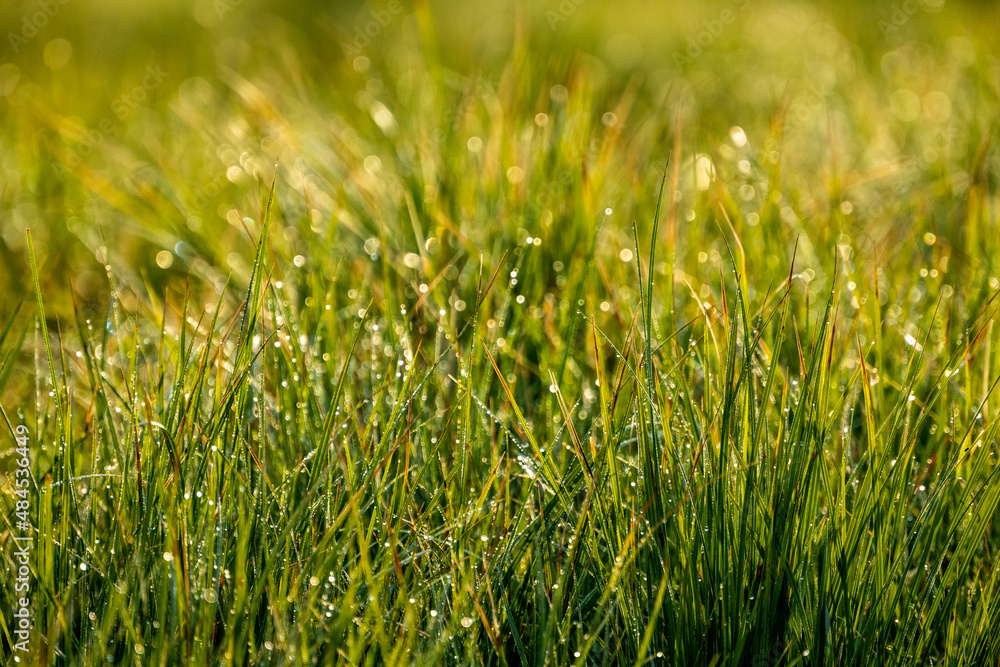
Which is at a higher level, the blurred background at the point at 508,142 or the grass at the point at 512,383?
the blurred background at the point at 508,142

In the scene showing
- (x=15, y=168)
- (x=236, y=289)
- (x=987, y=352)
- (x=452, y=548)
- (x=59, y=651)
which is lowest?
(x=59, y=651)

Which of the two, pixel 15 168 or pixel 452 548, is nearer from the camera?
pixel 452 548

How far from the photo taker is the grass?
90 cm

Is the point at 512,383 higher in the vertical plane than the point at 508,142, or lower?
lower

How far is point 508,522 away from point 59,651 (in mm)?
512

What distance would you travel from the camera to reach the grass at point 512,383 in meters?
0.90

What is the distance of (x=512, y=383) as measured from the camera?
1.30m

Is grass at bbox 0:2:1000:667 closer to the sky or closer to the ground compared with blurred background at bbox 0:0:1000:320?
closer to the ground

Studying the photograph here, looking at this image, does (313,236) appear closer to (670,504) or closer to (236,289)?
(236,289)

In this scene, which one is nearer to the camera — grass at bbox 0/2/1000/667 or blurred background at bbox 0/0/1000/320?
grass at bbox 0/2/1000/667

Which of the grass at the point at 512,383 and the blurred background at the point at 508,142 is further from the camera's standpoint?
the blurred background at the point at 508,142

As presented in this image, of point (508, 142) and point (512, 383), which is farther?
point (508, 142)

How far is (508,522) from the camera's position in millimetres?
1031

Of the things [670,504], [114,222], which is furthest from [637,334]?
[114,222]
